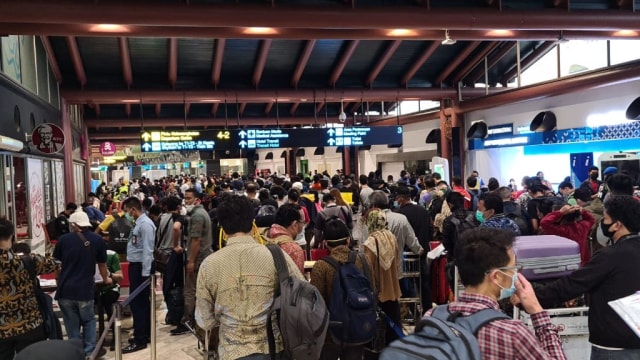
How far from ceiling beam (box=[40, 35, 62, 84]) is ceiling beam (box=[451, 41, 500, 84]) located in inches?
446

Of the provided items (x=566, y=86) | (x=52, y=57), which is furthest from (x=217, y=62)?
(x=566, y=86)

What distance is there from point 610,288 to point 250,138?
449 inches

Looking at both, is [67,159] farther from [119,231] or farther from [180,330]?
[180,330]

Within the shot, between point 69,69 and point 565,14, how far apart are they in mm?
12372

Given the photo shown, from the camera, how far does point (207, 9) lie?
7996 millimetres

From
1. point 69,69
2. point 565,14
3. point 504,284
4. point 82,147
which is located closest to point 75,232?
point 504,284

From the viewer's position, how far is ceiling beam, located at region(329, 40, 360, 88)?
44.7 ft

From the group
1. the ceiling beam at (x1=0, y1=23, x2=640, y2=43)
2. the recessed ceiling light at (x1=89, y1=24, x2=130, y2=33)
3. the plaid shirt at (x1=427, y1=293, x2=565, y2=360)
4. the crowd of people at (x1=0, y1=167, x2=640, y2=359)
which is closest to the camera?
the plaid shirt at (x1=427, y1=293, x2=565, y2=360)

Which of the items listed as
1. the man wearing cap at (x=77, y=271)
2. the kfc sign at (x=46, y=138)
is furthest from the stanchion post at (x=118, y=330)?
the kfc sign at (x=46, y=138)

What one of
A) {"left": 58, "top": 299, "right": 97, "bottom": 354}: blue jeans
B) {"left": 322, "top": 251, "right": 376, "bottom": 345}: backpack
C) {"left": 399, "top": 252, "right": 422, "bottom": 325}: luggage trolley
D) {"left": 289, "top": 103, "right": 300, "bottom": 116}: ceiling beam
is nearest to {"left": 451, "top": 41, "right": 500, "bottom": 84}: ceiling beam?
{"left": 289, "top": 103, "right": 300, "bottom": 116}: ceiling beam

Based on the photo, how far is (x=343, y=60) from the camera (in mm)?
14281

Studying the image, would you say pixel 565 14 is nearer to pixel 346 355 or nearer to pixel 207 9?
pixel 207 9

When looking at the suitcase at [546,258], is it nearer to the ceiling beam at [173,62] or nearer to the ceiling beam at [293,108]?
the ceiling beam at [173,62]

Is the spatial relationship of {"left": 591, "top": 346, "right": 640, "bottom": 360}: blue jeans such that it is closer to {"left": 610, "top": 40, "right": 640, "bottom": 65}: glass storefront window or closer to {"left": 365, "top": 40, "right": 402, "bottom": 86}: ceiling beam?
{"left": 610, "top": 40, "right": 640, "bottom": 65}: glass storefront window
